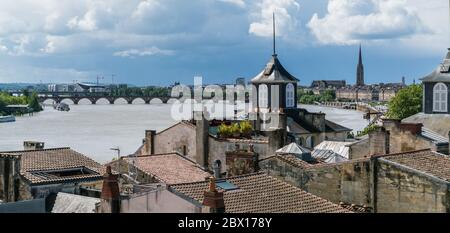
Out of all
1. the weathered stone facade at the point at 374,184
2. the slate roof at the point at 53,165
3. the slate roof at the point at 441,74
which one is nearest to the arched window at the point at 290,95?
the slate roof at the point at 441,74

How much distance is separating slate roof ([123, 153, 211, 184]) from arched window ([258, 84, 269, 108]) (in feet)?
36.4

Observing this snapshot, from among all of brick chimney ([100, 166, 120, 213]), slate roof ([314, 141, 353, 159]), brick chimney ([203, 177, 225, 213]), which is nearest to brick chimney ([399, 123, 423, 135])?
slate roof ([314, 141, 353, 159])

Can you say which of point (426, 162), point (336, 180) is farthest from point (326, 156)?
point (426, 162)

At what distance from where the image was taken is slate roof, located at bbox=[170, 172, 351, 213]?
1120cm

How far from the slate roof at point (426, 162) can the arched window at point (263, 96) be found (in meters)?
18.3

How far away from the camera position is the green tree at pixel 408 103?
49844 millimetres

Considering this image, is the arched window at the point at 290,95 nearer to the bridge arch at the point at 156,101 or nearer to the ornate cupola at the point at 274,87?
the ornate cupola at the point at 274,87

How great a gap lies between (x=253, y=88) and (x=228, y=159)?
1772 cm

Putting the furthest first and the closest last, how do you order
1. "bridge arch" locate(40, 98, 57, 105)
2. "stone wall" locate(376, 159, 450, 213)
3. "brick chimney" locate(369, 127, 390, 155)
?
"bridge arch" locate(40, 98, 57, 105), "brick chimney" locate(369, 127, 390, 155), "stone wall" locate(376, 159, 450, 213)

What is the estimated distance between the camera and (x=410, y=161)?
1416 centimetres

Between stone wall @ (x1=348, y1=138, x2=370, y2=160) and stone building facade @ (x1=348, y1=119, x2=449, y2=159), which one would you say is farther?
stone wall @ (x1=348, y1=138, x2=370, y2=160)

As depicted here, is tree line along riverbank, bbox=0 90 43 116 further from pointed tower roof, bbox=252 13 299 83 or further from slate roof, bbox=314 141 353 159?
slate roof, bbox=314 141 353 159
